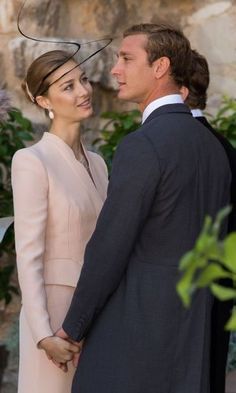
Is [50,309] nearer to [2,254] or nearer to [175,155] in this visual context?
[175,155]

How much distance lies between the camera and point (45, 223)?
7.19 feet

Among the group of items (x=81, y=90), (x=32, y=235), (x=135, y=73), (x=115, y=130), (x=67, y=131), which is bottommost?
(x=115, y=130)

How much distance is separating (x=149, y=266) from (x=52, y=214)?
306 mm

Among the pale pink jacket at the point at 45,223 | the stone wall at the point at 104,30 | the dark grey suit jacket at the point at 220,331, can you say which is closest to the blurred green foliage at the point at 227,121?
the stone wall at the point at 104,30

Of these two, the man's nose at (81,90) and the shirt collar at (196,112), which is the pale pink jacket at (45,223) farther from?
the shirt collar at (196,112)

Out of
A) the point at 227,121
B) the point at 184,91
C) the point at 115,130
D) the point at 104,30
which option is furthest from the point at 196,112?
the point at 104,30

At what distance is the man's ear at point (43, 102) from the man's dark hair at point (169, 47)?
0.29 metres

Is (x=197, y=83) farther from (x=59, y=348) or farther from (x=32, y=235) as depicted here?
(x=59, y=348)

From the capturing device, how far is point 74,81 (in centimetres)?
233

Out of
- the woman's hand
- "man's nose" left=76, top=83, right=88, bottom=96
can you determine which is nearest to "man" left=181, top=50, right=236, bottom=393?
"man's nose" left=76, top=83, right=88, bottom=96

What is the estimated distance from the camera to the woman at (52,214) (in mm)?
2182

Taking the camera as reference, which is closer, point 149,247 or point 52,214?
point 149,247

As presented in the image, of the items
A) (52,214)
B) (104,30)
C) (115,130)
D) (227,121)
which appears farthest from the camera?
(104,30)

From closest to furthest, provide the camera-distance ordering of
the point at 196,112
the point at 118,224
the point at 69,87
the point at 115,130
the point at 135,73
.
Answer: the point at 118,224
the point at 135,73
the point at 69,87
the point at 196,112
the point at 115,130
